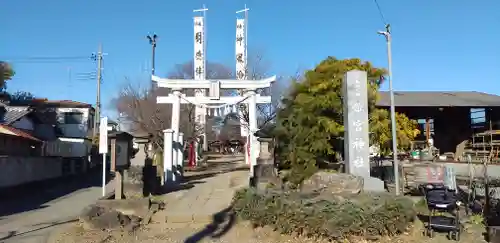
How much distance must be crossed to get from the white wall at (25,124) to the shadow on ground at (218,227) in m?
20.8

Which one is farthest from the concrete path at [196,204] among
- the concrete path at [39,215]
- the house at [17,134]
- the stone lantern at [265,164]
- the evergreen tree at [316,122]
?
the house at [17,134]

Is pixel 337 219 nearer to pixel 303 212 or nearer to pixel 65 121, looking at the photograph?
pixel 303 212

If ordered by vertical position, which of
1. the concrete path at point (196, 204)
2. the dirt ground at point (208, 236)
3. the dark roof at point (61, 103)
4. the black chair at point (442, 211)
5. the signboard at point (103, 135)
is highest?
the dark roof at point (61, 103)

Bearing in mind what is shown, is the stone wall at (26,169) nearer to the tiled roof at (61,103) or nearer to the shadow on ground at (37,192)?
the shadow on ground at (37,192)

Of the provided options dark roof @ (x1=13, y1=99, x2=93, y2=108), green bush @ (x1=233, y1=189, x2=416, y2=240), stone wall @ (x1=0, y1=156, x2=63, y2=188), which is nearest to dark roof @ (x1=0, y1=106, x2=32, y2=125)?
stone wall @ (x1=0, y1=156, x2=63, y2=188)

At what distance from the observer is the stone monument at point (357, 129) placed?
38.4 feet

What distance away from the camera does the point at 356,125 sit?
38.8 feet

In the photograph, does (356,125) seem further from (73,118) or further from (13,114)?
(73,118)

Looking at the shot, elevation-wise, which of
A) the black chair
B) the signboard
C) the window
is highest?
the window

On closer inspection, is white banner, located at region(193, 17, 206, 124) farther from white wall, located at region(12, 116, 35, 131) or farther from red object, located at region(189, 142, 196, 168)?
white wall, located at region(12, 116, 35, 131)

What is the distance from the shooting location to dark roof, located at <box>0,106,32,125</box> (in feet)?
85.0

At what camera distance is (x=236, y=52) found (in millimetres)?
35219

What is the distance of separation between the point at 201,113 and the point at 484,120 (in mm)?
20161

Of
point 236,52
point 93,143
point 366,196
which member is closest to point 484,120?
point 236,52
